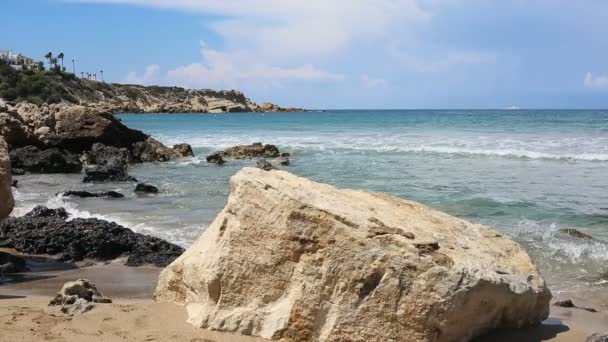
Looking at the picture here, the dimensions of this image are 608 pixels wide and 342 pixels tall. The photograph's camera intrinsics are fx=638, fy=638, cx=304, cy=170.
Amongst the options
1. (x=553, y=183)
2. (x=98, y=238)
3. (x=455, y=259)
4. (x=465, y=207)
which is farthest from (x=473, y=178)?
(x=455, y=259)

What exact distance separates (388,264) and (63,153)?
2098 cm

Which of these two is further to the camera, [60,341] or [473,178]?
[473,178]

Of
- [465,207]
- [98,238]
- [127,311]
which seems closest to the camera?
[127,311]

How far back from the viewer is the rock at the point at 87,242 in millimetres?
8367

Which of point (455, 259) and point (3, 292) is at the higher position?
point (455, 259)

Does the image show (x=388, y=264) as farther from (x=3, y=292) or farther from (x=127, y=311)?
(x=3, y=292)

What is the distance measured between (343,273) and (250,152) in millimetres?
23506

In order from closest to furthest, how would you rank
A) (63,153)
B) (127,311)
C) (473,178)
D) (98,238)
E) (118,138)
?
(127,311) < (98,238) < (473,178) < (63,153) < (118,138)

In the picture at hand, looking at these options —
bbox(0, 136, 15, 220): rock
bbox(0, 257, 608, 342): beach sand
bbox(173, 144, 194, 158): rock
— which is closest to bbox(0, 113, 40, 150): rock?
bbox(173, 144, 194, 158): rock

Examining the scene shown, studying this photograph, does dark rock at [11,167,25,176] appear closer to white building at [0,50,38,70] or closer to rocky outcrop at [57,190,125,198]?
rocky outcrop at [57,190,125,198]

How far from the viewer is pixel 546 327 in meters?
5.40

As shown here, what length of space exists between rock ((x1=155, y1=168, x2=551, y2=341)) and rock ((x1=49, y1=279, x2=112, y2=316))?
87cm

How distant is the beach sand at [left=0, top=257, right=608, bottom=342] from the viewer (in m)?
4.68

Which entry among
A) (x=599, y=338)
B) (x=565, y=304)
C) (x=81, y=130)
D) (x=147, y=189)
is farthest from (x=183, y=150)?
(x=599, y=338)
